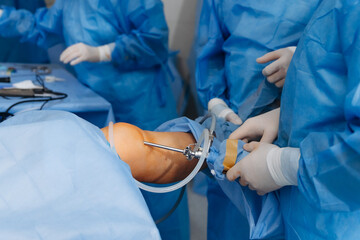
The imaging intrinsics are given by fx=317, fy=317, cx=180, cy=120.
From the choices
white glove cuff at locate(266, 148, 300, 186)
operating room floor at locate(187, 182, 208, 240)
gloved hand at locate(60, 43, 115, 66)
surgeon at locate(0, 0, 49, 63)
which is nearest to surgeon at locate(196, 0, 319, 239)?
operating room floor at locate(187, 182, 208, 240)

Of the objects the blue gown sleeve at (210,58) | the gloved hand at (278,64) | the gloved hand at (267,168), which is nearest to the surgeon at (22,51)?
the blue gown sleeve at (210,58)

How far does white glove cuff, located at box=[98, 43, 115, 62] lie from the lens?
1.44m

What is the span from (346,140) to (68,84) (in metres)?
1.30

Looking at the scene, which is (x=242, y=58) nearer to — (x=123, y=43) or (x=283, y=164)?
(x=283, y=164)

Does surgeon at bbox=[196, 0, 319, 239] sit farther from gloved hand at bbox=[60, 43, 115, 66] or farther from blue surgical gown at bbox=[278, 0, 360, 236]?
gloved hand at bbox=[60, 43, 115, 66]

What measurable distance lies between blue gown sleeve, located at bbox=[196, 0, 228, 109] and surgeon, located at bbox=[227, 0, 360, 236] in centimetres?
39

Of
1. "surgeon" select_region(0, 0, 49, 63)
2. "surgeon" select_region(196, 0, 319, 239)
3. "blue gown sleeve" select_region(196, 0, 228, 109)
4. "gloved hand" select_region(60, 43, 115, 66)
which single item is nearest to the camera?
"surgeon" select_region(196, 0, 319, 239)

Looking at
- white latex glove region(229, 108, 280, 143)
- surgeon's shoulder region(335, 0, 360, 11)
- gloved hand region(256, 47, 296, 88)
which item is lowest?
white latex glove region(229, 108, 280, 143)

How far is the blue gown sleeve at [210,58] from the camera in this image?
103 cm

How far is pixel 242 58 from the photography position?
919mm

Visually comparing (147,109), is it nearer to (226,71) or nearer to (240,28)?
(226,71)

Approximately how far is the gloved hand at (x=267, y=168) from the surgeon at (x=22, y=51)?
198 cm

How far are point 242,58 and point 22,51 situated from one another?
1840 millimetres

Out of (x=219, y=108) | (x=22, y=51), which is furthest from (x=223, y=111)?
(x=22, y=51)
